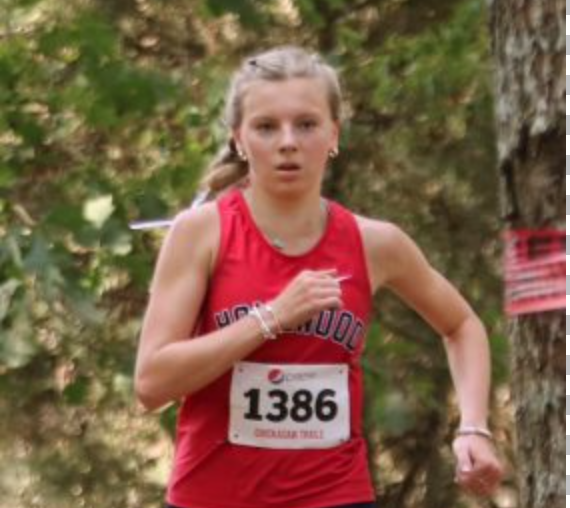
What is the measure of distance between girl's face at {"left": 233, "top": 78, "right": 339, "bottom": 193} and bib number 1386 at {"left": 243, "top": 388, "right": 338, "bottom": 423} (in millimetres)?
395

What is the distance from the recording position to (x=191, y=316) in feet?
10.2

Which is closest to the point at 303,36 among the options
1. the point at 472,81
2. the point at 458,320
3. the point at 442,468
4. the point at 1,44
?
the point at 472,81

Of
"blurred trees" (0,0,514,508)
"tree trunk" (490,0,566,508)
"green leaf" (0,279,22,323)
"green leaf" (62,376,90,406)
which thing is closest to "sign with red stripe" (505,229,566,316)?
"tree trunk" (490,0,566,508)

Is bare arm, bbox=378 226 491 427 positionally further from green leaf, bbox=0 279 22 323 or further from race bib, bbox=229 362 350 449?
green leaf, bbox=0 279 22 323

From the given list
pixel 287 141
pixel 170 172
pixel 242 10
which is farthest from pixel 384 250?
pixel 170 172

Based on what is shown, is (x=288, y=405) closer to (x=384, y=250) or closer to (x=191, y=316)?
(x=191, y=316)

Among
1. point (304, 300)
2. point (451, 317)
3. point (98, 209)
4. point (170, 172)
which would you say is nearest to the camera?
point (304, 300)

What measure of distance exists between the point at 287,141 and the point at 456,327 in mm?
644

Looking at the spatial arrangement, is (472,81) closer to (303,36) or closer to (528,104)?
(303,36)

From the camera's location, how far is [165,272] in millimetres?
3133

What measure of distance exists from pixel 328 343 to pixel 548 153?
56 cm

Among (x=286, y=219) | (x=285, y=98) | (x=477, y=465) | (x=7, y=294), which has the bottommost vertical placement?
(x=7, y=294)

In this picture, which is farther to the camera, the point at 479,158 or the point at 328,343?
the point at 479,158

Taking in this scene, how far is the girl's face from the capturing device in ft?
10.3
